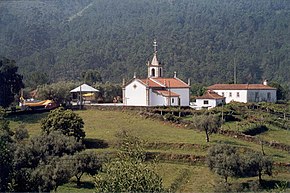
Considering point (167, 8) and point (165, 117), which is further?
point (167, 8)

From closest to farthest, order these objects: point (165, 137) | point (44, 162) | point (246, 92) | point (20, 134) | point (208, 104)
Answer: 1. point (44, 162)
2. point (20, 134)
3. point (165, 137)
4. point (208, 104)
5. point (246, 92)

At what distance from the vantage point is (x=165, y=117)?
125ft

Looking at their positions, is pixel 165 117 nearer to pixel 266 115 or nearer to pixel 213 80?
pixel 266 115

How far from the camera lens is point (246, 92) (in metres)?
52.3

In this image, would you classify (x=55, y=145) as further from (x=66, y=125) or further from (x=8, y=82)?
(x=8, y=82)

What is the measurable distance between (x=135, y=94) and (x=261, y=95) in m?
15.2

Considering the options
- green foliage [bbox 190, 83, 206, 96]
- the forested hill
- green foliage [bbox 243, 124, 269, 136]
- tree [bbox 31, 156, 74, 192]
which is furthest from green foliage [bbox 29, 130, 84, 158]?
the forested hill

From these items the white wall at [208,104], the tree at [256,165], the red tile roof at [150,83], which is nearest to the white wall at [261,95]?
the white wall at [208,104]

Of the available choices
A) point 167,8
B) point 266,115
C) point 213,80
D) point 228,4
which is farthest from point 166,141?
point 228,4

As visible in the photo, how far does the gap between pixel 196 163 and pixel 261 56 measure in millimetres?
96817

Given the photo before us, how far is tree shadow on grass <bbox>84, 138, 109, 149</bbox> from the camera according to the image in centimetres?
Answer: 3194

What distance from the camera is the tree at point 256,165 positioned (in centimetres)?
2577

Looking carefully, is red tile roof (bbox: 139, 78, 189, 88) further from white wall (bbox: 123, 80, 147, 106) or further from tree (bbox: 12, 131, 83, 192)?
tree (bbox: 12, 131, 83, 192)

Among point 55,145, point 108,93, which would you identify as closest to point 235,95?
point 108,93
